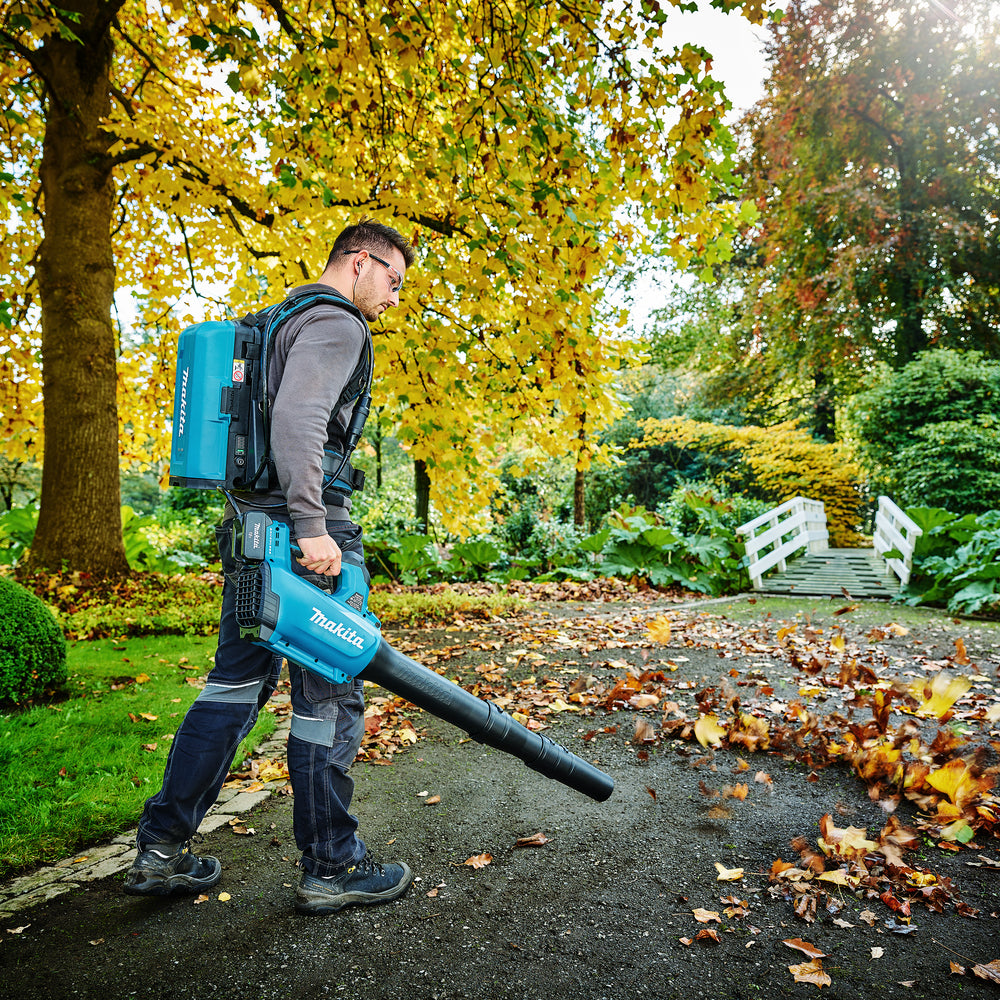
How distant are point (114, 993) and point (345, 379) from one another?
1.72 metres

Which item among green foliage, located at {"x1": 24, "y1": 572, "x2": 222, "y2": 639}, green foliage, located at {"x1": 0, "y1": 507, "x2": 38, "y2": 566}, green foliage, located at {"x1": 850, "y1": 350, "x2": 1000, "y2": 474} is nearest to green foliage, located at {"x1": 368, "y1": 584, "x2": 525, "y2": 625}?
green foliage, located at {"x1": 24, "y1": 572, "x2": 222, "y2": 639}

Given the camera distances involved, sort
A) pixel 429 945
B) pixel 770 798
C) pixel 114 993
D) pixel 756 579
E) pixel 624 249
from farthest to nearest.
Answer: pixel 756 579 → pixel 624 249 → pixel 770 798 → pixel 429 945 → pixel 114 993

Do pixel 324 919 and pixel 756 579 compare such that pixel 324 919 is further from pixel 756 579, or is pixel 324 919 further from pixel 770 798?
pixel 756 579

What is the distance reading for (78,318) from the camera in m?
6.56

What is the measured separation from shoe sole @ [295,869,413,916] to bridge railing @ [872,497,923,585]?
8.54m

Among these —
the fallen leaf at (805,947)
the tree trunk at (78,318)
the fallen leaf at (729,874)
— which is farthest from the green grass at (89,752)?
the fallen leaf at (805,947)

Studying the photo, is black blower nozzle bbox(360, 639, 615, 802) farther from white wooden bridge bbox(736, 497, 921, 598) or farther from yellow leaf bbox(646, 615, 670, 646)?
white wooden bridge bbox(736, 497, 921, 598)

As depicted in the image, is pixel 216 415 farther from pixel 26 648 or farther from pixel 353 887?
pixel 26 648

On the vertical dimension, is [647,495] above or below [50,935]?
above

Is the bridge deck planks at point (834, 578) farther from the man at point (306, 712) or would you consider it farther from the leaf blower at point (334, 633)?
the man at point (306, 712)

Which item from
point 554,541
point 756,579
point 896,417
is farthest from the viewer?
point 896,417

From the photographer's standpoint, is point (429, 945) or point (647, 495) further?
A: point (647, 495)

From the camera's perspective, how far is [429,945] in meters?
1.91

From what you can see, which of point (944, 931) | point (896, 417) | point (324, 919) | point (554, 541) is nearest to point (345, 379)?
point (324, 919)
